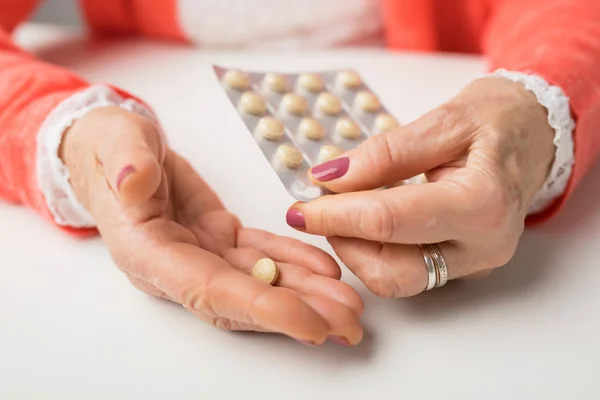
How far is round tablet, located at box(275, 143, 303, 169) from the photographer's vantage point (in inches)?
18.4

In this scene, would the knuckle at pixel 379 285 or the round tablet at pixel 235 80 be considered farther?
the round tablet at pixel 235 80

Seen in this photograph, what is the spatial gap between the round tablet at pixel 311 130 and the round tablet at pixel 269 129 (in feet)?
0.08

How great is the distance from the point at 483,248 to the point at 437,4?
45 centimetres

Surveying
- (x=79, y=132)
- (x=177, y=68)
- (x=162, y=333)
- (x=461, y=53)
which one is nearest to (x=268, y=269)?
(x=162, y=333)

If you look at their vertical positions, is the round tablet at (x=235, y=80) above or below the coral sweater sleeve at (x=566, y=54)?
below

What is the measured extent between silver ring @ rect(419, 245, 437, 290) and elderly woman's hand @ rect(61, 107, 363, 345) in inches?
2.2

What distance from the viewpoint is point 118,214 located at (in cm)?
42

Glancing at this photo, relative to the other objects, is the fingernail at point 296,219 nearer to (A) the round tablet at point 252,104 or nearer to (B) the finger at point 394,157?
(B) the finger at point 394,157

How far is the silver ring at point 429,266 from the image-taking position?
0.41 m

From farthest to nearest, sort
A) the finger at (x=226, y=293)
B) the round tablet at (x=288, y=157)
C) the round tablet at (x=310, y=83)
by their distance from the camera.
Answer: the round tablet at (x=310, y=83), the round tablet at (x=288, y=157), the finger at (x=226, y=293)

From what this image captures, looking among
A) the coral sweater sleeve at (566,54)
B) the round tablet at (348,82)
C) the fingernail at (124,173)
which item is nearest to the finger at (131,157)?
the fingernail at (124,173)

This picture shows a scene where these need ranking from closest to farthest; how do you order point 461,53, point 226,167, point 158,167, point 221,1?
point 158,167 → point 226,167 → point 221,1 → point 461,53

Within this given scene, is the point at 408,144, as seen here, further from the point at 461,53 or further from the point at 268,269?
the point at 461,53

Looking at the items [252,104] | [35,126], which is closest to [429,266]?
[252,104]
